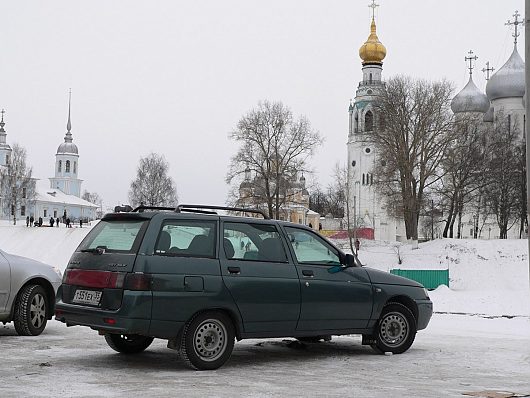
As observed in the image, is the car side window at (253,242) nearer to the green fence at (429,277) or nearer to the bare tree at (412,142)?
the green fence at (429,277)

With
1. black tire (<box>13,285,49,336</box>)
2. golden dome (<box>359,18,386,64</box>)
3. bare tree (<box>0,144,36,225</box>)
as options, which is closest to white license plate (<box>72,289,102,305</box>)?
black tire (<box>13,285,49,336</box>)

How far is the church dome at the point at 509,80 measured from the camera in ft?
236

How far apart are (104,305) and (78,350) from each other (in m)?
1.90

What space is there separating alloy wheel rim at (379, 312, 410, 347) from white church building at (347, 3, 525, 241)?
53.5 m

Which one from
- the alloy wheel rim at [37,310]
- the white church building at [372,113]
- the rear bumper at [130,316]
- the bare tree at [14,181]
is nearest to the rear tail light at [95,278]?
the rear bumper at [130,316]

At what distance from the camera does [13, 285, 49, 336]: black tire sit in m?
11.0

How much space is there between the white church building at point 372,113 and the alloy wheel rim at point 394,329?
2106 inches

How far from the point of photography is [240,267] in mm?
8875

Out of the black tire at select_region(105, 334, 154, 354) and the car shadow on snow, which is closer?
the car shadow on snow

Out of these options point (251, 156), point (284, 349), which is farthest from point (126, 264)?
point (251, 156)

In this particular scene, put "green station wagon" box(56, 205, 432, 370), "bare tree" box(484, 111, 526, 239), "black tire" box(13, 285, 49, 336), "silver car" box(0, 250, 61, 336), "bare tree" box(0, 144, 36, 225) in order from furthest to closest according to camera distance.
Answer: "bare tree" box(0, 144, 36, 225) → "bare tree" box(484, 111, 526, 239) → "black tire" box(13, 285, 49, 336) → "silver car" box(0, 250, 61, 336) → "green station wagon" box(56, 205, 432, 370)

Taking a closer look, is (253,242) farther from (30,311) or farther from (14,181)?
(14,181)

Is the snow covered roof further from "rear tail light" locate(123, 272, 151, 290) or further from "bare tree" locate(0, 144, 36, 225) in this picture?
"rear tail light" locate(123, 272, 151, 290)

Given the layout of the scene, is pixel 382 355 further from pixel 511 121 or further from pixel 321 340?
pixel 511 121
